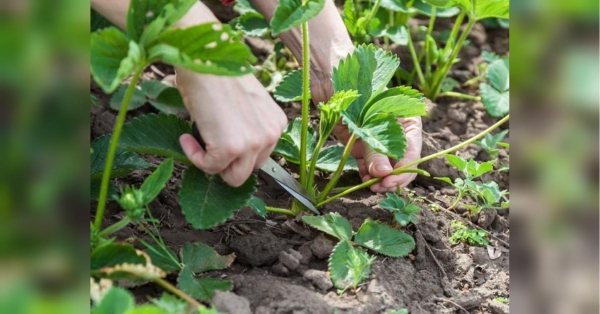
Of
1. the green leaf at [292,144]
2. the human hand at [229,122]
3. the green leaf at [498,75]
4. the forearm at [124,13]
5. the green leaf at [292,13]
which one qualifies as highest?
the forearm at [124,13]

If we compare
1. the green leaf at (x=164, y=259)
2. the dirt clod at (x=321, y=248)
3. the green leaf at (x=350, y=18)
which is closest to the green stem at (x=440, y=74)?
the green leaf at (x=350, y=18)

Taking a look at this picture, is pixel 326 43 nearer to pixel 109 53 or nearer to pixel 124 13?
pixel 124 13

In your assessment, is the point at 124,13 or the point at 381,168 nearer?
the point at 124,13

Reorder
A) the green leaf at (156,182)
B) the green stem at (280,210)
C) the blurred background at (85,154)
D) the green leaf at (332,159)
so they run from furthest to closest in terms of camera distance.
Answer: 1. the green leaf at (332,159)
2. the green stem at (280,210)
3. the green leaf at (156,182)
4. the blurred background at (85,154)

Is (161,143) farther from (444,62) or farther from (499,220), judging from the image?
(444,62)

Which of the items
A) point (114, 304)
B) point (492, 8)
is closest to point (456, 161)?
point (492, 8)

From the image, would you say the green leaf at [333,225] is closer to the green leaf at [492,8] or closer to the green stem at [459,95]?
the green leaf at [492,8]

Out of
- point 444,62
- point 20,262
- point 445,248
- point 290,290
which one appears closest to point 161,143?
point 290,290

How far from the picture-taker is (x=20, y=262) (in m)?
1.04

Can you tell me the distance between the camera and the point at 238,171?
136cm

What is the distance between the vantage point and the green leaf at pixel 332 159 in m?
1.75

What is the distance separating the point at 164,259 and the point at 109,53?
392 millimetres

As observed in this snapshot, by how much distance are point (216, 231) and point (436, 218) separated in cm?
49

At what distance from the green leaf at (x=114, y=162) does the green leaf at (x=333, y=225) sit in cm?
34
